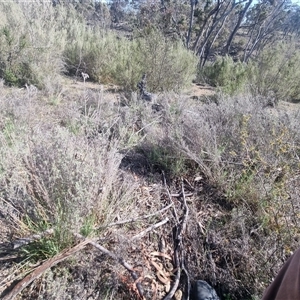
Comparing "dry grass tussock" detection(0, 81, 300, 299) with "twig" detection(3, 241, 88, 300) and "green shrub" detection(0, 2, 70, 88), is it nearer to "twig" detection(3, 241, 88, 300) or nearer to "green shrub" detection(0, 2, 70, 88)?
"twig" detection(3, 241, 88, 300)

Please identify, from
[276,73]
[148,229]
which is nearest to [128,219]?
[148,229]

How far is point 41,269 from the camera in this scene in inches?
52.4

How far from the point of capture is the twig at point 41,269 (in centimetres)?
125

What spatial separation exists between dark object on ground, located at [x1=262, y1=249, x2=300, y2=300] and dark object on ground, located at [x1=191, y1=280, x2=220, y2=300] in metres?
1.12

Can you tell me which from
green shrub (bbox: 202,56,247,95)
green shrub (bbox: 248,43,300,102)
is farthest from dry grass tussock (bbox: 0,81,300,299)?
green shrub (bbox: 248,43,300,102)

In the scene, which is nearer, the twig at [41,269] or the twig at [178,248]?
the twig at [41,269]

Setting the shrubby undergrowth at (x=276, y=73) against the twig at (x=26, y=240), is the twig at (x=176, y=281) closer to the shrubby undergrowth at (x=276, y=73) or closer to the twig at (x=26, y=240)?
the twig at (x=26, y=240)

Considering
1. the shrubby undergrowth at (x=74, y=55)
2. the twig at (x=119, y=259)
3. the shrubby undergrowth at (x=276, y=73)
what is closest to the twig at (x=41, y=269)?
the twig at (x=119, y=259)

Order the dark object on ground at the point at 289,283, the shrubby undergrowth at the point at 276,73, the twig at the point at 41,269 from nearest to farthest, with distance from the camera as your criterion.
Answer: the dark object on ground at the point at 289,283
the twig at the point at 41,269
the shrubby undergrowth at the point at 276,73

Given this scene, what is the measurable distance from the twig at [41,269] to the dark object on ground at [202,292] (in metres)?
0.83

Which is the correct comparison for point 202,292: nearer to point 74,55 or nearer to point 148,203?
point 148,203

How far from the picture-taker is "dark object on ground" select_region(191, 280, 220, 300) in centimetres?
151

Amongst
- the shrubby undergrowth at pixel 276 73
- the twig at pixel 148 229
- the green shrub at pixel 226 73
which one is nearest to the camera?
the twig at pixel 148 229

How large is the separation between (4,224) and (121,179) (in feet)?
3.43
